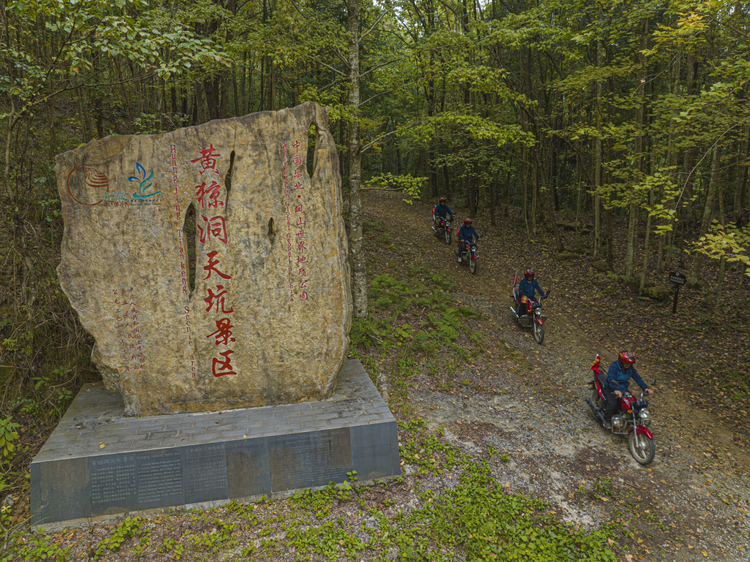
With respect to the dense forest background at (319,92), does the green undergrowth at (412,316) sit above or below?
below

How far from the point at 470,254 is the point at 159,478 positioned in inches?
A: 412

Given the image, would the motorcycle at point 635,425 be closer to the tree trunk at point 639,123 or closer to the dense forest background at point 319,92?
the dense forest background at point 319,92

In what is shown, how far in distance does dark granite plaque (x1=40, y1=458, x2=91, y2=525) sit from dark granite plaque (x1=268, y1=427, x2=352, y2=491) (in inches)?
83.4

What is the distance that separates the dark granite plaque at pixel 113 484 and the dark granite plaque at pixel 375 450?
8.76 feet

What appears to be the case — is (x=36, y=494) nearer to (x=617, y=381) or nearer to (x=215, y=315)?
(x=215, y=315)

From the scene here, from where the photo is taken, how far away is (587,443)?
665cm

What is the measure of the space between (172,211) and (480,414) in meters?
5.81

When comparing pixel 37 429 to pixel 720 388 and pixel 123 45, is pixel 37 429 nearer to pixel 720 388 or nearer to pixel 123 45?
pixel 123 45

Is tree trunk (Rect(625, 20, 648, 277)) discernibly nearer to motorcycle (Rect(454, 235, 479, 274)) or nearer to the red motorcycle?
motorcycle (Rect(454, 235, 479, 274))

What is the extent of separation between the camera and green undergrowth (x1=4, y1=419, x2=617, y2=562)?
14.8 ft

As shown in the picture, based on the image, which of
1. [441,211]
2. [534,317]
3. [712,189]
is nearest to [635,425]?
[534,317]

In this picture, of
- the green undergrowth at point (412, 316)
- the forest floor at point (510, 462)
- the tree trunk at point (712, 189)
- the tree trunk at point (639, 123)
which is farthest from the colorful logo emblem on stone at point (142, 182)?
the tree trunk at point (712, 189)

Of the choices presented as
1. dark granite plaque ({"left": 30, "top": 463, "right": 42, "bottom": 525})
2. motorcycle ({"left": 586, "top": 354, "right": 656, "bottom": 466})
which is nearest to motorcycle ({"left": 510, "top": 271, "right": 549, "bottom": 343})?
motorcycle ({"left": 586, "top": 354, "right": 656, "bottom": 466})

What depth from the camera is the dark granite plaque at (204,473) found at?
16.8 ft
